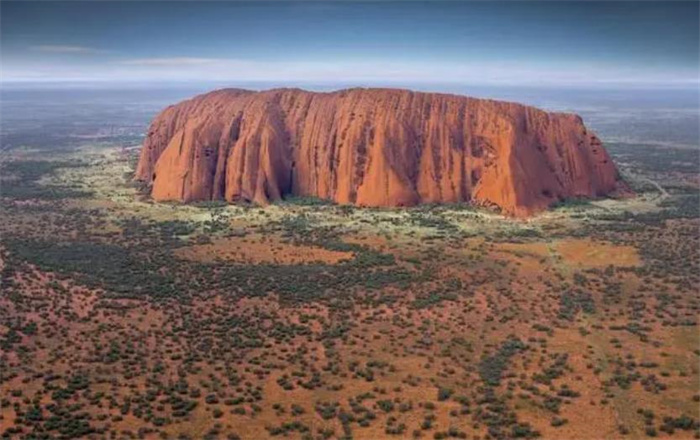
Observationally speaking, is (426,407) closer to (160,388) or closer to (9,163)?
(160,388)

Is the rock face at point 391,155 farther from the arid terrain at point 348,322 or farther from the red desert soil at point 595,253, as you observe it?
the red desert soil at point 595,253

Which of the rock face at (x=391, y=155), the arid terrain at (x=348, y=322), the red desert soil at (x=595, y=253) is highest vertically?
the rock face at (x=391, y=155)

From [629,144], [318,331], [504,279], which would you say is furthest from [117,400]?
[629,144]

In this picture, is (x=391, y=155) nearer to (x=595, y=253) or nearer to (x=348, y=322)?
(x=595, y=253)

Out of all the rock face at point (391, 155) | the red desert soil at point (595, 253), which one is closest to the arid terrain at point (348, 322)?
the red desert soil at point (595, 253)

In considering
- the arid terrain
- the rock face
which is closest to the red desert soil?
the arid terrain
